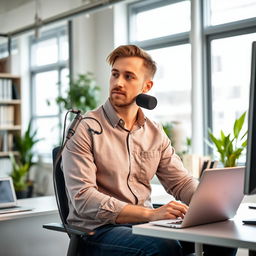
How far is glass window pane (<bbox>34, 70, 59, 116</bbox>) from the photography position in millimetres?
7605

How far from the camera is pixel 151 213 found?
1.92m

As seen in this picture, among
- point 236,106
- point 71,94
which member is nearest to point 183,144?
point 236,106

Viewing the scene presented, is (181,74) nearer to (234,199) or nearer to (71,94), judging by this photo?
(71,94)

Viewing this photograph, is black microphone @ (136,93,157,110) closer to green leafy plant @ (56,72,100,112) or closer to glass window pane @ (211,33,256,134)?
glass window pane @ (211,33,256,134)

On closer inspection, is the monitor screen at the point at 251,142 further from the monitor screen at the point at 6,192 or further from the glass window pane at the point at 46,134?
the glass window pane at the point at 46,134

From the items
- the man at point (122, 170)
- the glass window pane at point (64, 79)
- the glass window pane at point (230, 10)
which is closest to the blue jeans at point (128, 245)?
the man at point (122, 170)

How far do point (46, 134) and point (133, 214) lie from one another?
19.7 ft

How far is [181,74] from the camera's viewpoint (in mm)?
5566

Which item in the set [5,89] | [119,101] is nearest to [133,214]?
[119,101]

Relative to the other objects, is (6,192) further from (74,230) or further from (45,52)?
(45,52)

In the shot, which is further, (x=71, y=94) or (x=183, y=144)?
(x=71, y=94)

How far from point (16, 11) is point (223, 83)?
311 centimetres

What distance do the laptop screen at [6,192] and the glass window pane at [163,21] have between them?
3174 millimetres

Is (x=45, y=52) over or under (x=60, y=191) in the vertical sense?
over
